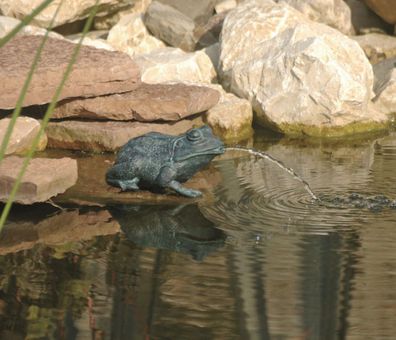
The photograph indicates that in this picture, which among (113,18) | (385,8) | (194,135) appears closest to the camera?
(194,135)

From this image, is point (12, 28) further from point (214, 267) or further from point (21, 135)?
point (214, 267)

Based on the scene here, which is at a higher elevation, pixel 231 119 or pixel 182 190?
pixel 182 190

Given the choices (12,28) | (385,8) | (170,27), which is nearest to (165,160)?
(12,28)

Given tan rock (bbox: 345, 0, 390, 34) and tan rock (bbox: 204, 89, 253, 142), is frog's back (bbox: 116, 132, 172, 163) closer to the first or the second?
tan rock (bbox: 204, 89, 253, 142)

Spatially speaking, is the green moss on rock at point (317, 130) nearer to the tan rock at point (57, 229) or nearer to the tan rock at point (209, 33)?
the tan rock at point (209, 33)

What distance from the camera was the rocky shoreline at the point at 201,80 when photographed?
783 cm

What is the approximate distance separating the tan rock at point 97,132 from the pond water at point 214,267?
1.29 m

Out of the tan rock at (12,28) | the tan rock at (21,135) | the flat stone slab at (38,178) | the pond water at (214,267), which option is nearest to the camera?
the pond water at (214,267)

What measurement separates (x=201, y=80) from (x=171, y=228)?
4.15 meters

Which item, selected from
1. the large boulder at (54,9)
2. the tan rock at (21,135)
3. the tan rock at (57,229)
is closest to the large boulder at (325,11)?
the large boulder at (54,9)

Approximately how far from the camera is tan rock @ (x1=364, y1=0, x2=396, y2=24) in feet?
36.2

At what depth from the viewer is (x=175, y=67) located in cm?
938

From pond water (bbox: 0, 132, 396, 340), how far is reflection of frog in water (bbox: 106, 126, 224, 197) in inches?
9.8

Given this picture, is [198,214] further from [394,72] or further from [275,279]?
[394,72]
